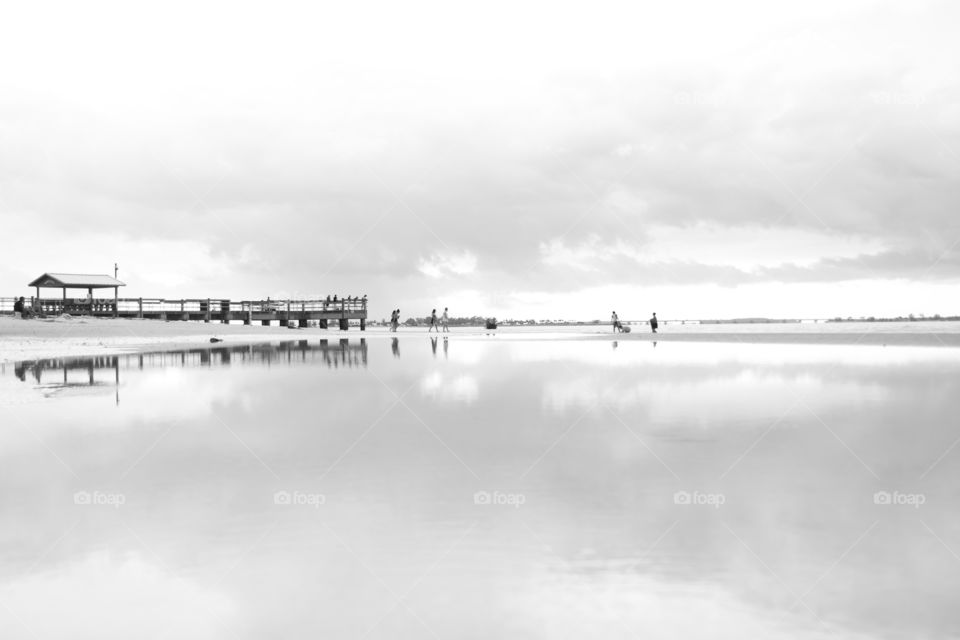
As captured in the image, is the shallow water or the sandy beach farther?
the sandy beach


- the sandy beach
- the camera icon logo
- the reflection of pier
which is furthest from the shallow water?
the sandy beach

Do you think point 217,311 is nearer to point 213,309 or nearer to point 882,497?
point 213,309

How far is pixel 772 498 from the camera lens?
761 cm

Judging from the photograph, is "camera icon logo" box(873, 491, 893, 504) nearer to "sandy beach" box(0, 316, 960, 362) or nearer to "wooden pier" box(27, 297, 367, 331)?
"sandy beach" box(0, 316, 960, 362)

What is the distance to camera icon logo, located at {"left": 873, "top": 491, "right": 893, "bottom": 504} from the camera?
750cm

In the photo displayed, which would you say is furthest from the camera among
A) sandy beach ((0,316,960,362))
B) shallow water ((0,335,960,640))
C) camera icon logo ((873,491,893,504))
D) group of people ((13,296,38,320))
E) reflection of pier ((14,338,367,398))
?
group of people ((13,296,38,320))

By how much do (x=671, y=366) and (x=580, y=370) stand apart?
3.55 m

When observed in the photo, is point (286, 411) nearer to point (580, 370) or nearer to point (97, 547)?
point (97, 547)

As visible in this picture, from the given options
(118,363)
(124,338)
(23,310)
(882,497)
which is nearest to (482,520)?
(882,497)

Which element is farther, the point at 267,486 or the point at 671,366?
the point at 671,366

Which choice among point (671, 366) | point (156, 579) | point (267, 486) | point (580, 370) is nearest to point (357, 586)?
point (156, 579)

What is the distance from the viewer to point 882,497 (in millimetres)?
7668

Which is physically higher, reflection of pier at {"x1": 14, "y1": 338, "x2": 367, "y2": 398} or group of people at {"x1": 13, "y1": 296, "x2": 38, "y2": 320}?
group of people at {"x1": 13, "y1": 296, "x2": 38, "y2": 320}

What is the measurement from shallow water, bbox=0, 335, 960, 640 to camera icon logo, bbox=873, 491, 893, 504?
38 millimetres
